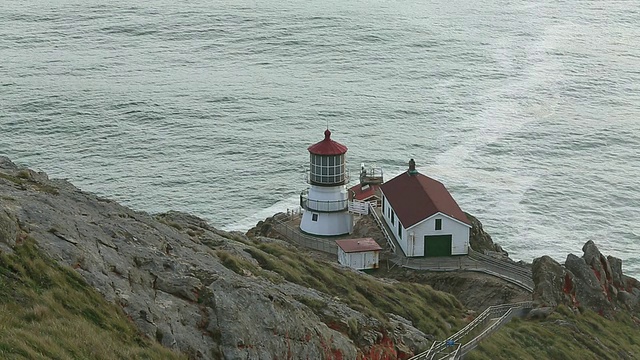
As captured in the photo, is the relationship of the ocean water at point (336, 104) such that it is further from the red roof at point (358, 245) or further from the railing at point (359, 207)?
the red roof at point (358, 245)

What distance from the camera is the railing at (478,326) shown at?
22.3 metres

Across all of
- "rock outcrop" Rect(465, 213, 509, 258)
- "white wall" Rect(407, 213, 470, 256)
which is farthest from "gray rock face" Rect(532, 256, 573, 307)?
"rock outcrop" Rect(465, 213, 509, 258)

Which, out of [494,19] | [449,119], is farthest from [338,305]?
[494,19]

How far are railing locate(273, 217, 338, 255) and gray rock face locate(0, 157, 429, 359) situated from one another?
654 inches

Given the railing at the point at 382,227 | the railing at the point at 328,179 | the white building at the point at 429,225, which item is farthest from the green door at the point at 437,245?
the railing at the point at 328,179

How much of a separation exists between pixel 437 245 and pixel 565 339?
896cm

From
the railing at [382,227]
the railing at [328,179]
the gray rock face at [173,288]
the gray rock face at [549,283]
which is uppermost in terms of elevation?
the gray rock face at [173,288]

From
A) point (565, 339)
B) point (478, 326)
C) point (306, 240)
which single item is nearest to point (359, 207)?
point (306, 240)

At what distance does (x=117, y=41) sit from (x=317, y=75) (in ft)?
81.6

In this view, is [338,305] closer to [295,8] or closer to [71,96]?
[71,96]

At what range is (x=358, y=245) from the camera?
37.0 m

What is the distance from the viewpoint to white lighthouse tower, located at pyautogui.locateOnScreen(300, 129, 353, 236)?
38.4 metres

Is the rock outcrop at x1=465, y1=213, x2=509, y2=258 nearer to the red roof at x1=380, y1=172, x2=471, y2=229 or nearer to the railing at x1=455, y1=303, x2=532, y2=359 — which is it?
the red roof at x1=380, y1=172, x2=471, y2=229

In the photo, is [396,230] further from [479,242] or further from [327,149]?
[327,149]
